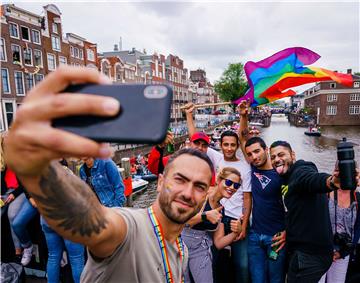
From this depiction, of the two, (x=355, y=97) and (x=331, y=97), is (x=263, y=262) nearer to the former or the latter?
(x=331, y=97)

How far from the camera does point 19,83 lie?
68.8ft

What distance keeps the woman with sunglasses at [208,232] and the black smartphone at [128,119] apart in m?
1.84

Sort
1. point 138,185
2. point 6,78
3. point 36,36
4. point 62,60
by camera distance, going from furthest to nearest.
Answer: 1. point 62,60
2. point 36,36
3. point 6,78
4. point 138,185

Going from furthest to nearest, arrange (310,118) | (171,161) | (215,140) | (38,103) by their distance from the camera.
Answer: (310,118), (215,140), (171,161), (38,103)

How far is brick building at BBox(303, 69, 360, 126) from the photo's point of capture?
157 feet

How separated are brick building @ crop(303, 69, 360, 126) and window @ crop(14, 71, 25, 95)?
53.5m

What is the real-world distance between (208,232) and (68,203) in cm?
206

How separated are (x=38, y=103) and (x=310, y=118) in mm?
62613

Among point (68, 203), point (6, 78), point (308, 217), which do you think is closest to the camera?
point (68, 203)

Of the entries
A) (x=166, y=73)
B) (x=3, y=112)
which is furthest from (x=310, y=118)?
(x=3, y=112)

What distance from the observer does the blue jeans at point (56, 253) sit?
2.76 meters

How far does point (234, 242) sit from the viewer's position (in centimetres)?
287

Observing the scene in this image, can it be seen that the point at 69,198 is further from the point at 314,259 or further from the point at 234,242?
the point at 234,242

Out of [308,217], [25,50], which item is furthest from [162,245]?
[25,50]
